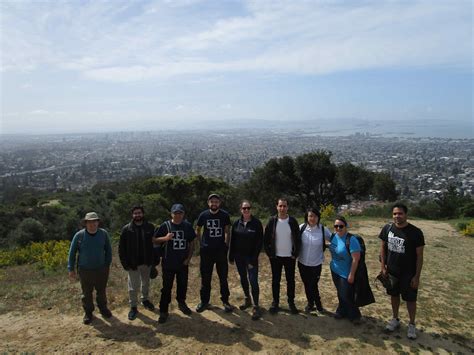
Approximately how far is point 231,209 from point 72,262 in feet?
55.2

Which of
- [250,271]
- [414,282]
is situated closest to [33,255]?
[250,271]

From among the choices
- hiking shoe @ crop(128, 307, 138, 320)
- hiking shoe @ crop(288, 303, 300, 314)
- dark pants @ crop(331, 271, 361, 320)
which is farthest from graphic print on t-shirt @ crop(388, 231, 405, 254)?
hiking shoe @ crop(128, 307, 138, 320)

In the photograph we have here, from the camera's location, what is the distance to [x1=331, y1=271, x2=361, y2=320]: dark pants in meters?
4.24

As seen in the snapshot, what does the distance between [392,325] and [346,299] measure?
61 centimetres

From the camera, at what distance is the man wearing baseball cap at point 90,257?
4305mm

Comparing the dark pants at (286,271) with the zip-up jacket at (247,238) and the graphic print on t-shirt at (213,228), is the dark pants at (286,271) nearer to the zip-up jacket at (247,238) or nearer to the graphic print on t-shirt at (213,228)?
the zip-up jacket at (247,238)

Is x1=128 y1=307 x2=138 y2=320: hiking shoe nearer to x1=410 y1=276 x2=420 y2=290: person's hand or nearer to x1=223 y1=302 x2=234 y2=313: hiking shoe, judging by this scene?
x1=223 y1=302 x2=234 y2=313: hiking shoe

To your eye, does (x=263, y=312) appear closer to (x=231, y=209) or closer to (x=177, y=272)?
(x=177, y=272)

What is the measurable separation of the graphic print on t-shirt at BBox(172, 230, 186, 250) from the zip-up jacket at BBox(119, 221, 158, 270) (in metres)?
0.34

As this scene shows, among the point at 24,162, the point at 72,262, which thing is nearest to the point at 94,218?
the point at 72,262

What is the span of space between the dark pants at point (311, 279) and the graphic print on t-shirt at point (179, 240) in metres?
1.56

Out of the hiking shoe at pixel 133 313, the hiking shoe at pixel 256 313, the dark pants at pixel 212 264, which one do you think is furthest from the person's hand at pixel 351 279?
the hiking shoe at pixel 133 313

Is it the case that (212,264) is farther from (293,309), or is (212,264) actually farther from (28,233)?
(28,233)

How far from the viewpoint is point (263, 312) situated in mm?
4672
